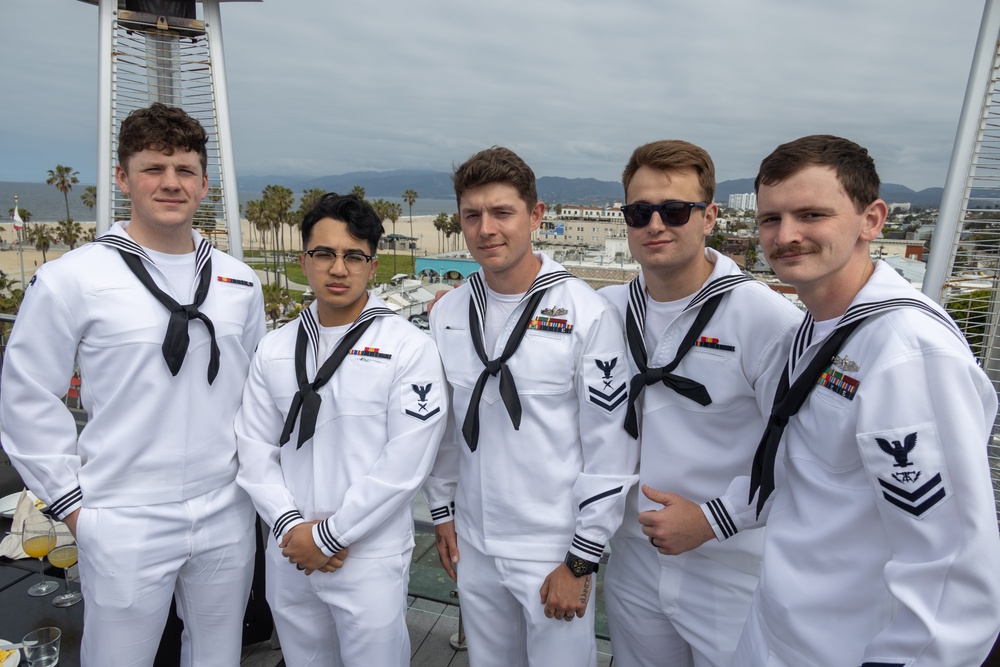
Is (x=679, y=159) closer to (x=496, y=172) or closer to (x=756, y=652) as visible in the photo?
(x=496, y=172)

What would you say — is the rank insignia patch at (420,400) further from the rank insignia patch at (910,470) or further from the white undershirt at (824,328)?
the rank insignia patch at (910,470)

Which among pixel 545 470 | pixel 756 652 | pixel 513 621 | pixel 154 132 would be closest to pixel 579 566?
pixel 545 470

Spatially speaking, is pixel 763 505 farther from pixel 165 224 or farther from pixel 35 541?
pixel 35 541

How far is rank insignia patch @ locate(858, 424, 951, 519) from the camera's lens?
5.16ft

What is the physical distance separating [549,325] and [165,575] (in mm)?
2063

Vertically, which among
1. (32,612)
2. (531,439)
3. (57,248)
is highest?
(531,439)

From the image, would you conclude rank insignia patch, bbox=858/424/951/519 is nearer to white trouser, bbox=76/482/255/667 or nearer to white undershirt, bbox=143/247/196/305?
white trouser, bbox=76/482/255/667

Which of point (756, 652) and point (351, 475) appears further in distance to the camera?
point (351, 475)

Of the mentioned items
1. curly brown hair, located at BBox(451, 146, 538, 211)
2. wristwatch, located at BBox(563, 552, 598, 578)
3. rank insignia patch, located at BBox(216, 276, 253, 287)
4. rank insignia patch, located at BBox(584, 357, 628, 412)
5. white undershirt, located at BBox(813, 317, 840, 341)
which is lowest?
wristwatch, located at BBox(563, 552, 598, 578)

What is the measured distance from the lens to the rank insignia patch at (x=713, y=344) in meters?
2.55

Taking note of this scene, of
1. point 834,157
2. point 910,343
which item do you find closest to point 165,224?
point 834,157

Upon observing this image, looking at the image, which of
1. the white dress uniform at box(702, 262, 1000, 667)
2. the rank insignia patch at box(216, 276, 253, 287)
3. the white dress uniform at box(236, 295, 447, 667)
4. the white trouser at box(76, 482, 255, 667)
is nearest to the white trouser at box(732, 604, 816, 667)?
the white dress uniform at box(702, 262, 1000, 667)

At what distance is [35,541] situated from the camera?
12.2ft

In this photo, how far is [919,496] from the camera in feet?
5.21
